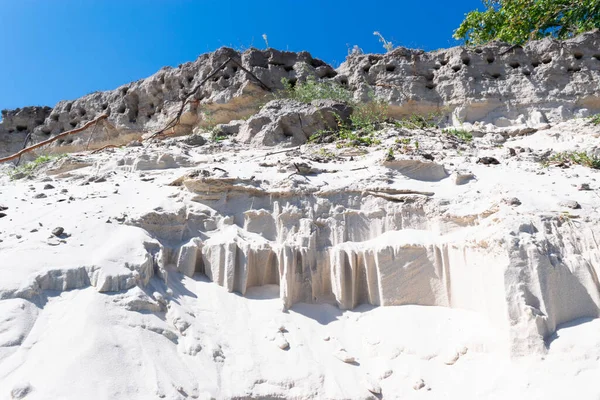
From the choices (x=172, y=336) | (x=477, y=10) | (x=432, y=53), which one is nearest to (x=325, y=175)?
(x=172, y=336)

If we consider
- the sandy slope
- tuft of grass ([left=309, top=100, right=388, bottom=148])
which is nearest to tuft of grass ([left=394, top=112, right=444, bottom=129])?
tuft of grass ([left=309, top=100, right=388, bottom=148])

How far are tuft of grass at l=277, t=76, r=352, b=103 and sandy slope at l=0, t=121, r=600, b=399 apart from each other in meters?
4.19

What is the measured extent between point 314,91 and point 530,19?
24.7 feet

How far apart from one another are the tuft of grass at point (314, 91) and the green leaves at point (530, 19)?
4939mm

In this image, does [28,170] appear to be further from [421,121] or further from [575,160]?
[575,160]

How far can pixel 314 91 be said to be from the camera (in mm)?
8602

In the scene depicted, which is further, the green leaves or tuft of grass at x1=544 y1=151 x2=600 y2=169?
the green leaves

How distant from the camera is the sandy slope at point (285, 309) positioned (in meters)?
2.52

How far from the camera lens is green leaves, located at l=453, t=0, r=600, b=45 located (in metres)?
10.7

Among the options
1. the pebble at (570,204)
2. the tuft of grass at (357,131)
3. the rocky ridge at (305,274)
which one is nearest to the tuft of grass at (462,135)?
the rocky ridge at (305,274)

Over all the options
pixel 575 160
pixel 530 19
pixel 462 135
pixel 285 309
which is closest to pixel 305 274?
pixel 285 309

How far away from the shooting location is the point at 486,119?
858 centimetres

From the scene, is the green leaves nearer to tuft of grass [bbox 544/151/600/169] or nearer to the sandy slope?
tuft of grass [bbox 544/151/600/169]

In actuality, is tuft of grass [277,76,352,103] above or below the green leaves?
below
